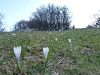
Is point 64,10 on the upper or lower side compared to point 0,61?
upper

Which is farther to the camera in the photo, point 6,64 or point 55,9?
point 55,9

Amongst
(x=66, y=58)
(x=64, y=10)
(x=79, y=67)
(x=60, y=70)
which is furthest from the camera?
(x=64, y=10)

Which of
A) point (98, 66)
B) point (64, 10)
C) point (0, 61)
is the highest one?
point (64, 10)

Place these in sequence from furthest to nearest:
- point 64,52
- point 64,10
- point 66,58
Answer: point 64,10 → point 64,52 → point 66,58

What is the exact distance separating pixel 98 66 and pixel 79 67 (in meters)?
0.31

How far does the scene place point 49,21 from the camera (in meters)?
53.5

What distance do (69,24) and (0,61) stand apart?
4991 cm

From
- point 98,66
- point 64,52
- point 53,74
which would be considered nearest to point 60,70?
point 53,74

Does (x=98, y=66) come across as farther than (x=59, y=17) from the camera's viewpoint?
No

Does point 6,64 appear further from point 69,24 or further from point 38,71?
point 69,24

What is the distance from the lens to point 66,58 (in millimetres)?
3043

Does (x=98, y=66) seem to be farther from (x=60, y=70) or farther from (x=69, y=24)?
(x=69, y=24)

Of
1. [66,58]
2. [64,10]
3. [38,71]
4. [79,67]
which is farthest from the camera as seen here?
[64,10]

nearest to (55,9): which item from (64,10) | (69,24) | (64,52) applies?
(64,10)
